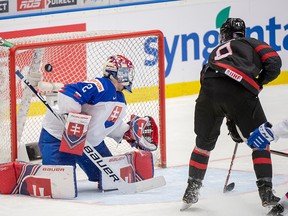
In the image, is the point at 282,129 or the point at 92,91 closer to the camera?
the point at 282,129

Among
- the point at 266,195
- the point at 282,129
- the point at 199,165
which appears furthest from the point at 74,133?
the point at 282,129

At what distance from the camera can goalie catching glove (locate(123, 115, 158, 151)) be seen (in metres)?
5.77

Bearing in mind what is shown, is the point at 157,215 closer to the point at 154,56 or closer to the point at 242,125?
the point at 242,125

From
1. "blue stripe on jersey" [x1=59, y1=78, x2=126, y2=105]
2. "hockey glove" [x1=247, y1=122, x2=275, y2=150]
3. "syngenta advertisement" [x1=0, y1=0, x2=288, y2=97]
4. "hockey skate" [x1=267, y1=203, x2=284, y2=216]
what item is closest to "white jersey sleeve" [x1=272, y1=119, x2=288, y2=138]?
"hockey glove" [x1=247, y1=122, x2=275, y2=150]

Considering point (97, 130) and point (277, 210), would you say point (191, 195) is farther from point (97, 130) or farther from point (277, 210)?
point (97, 130)

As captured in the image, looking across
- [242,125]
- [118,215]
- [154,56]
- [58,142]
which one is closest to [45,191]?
[58,142]

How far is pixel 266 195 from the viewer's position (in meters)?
4.66

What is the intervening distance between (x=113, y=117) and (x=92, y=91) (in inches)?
11.0

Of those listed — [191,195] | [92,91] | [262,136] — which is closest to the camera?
[262,136]

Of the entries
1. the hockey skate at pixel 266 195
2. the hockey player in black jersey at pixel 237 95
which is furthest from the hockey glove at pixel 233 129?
the hockey skate at pixel 266 195

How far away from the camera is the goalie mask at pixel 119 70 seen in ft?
18.3

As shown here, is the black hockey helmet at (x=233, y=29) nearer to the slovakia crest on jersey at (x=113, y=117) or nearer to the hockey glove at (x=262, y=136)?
the hockey glove at (x=262, y=136)

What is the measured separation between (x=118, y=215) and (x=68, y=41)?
1.66m

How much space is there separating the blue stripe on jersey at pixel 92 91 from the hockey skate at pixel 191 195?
Answer: 2.87ft
